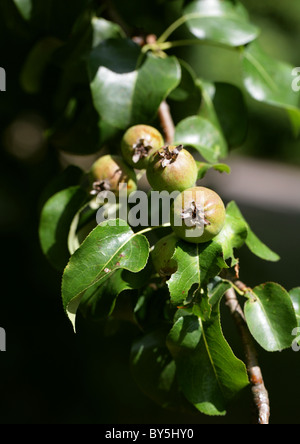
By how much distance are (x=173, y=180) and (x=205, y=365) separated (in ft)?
0.97

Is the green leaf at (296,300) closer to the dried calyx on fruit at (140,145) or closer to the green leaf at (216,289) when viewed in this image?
the green leaf at (216,289)

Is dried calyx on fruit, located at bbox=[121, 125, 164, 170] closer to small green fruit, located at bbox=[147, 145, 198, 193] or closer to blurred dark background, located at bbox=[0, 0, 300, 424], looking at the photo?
small green fruit, located at bbox=[147, 145, 198, 193]

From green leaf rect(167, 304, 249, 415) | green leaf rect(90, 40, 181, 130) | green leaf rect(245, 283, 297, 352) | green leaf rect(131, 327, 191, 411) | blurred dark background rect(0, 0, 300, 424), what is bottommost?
blurred dark background rect(0, 0, 300, 424)

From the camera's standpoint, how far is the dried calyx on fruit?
2.70 feet

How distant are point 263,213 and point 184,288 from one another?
4.01m

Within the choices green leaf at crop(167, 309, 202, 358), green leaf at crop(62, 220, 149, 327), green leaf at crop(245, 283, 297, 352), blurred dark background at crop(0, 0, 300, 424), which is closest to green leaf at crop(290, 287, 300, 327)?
green leaf at crop(245, 283, 297, 352)

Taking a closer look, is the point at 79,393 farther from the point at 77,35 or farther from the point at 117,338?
the point at 77,35

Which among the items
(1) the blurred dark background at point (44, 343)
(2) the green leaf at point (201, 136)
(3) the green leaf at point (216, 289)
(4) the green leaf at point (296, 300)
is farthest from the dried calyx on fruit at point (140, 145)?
(1) the blurred dark background at point (44, 343)

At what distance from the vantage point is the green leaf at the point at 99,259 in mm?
721

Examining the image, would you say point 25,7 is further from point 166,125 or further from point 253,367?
point 253,367

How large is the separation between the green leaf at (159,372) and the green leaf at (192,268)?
17 cm

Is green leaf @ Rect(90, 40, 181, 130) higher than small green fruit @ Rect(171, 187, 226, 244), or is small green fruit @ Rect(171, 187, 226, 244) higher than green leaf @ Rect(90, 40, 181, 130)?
green leaf @ Rect(90, 40, 181, 130)

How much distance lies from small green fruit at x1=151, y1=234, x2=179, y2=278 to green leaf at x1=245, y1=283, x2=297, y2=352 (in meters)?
0.14
